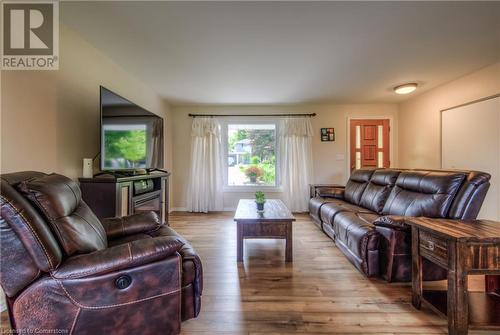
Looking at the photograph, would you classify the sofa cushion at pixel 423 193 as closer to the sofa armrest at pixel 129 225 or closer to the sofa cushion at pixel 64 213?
the sofa armrest at pixel 129 225

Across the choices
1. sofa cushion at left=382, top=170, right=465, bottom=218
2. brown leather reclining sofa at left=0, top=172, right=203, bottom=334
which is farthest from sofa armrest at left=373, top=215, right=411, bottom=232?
brown leather reclining sofa at left=0, top=172, right=203, bottom=334

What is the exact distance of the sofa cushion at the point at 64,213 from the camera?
114 centimetres

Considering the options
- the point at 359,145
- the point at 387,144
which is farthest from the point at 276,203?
the point at 387,144

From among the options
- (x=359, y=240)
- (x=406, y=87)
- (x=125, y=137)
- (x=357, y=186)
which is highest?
(x=406, y=87)

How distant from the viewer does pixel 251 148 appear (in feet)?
16.3

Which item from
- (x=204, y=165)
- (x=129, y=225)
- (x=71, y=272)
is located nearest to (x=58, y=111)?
(x=129, y=225)

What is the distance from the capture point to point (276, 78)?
3338 millimetres

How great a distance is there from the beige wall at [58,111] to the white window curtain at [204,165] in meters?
2.07

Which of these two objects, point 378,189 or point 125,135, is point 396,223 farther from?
point 125,135

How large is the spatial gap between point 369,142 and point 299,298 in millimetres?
4120

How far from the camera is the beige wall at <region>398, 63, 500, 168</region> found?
3094 mm

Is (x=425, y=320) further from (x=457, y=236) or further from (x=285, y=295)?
(x=285, y=295)

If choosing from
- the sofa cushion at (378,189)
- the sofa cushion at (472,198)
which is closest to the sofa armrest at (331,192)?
the sofa cushion at (378,189)

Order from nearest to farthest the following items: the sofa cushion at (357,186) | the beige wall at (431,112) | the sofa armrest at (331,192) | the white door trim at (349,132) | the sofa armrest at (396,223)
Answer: the sofa armrest at (396,223)
the beige wall at (431,112)
the sofa cushion at (357,186)
the sofa armrest at (331,192)
the white door trim at (349,132)
